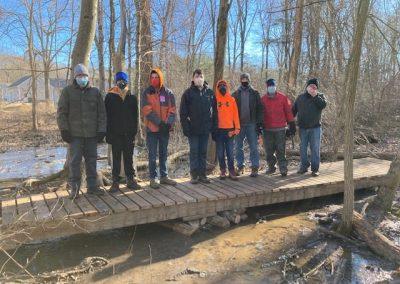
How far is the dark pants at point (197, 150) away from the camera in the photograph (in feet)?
23.8

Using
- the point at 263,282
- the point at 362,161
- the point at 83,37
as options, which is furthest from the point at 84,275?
the point at 362,161

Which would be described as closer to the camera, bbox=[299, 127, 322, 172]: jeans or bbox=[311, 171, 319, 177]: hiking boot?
bbox=[299, 127, 322, 172]: jeans

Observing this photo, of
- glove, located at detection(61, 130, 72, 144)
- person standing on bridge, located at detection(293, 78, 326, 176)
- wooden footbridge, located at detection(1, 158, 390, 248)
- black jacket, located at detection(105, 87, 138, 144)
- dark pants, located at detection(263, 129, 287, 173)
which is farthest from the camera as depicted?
dark pants, located at detection(263, 129, 287, 173)

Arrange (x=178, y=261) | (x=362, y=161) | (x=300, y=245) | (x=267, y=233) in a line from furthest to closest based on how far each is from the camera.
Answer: (x=362, y=161) < (x=267, y=233) < (x=300, y=245) < (x=178, y=261)

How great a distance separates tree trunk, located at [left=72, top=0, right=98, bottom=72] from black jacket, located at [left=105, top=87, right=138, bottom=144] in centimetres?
168

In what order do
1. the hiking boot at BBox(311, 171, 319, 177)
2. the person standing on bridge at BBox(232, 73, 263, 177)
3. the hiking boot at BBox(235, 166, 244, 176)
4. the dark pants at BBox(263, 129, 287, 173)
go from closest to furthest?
the person standing on bridge at BBox(232, 73, 263, 177), the dark pants at BBox(263, 129, 287, 173), the hiking boot at BBox(235, 166, 244, 176), the hiking boot at BBox(311, 171, 319, 177)

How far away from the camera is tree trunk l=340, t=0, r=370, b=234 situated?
18.7ft

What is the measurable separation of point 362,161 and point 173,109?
5.81m

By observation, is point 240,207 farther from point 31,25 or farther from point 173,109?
point 31,25

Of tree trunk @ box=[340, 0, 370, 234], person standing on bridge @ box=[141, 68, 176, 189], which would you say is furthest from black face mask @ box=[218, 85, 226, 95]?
tree trunk @ box=[340, 0, 370, 234]

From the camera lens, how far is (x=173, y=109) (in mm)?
6938

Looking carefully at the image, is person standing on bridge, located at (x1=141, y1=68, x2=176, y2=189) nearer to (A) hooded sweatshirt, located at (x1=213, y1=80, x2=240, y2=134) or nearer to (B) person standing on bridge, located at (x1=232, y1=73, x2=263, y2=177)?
(A) hooded sweatshirt, located at (x1=213, y1=80, x2=240, y2=134)

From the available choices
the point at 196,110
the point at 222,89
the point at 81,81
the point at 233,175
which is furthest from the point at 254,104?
the point at 81,81

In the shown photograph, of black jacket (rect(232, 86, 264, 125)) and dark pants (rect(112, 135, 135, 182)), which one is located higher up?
black jacket (rect(232, 86, 264, 125))
